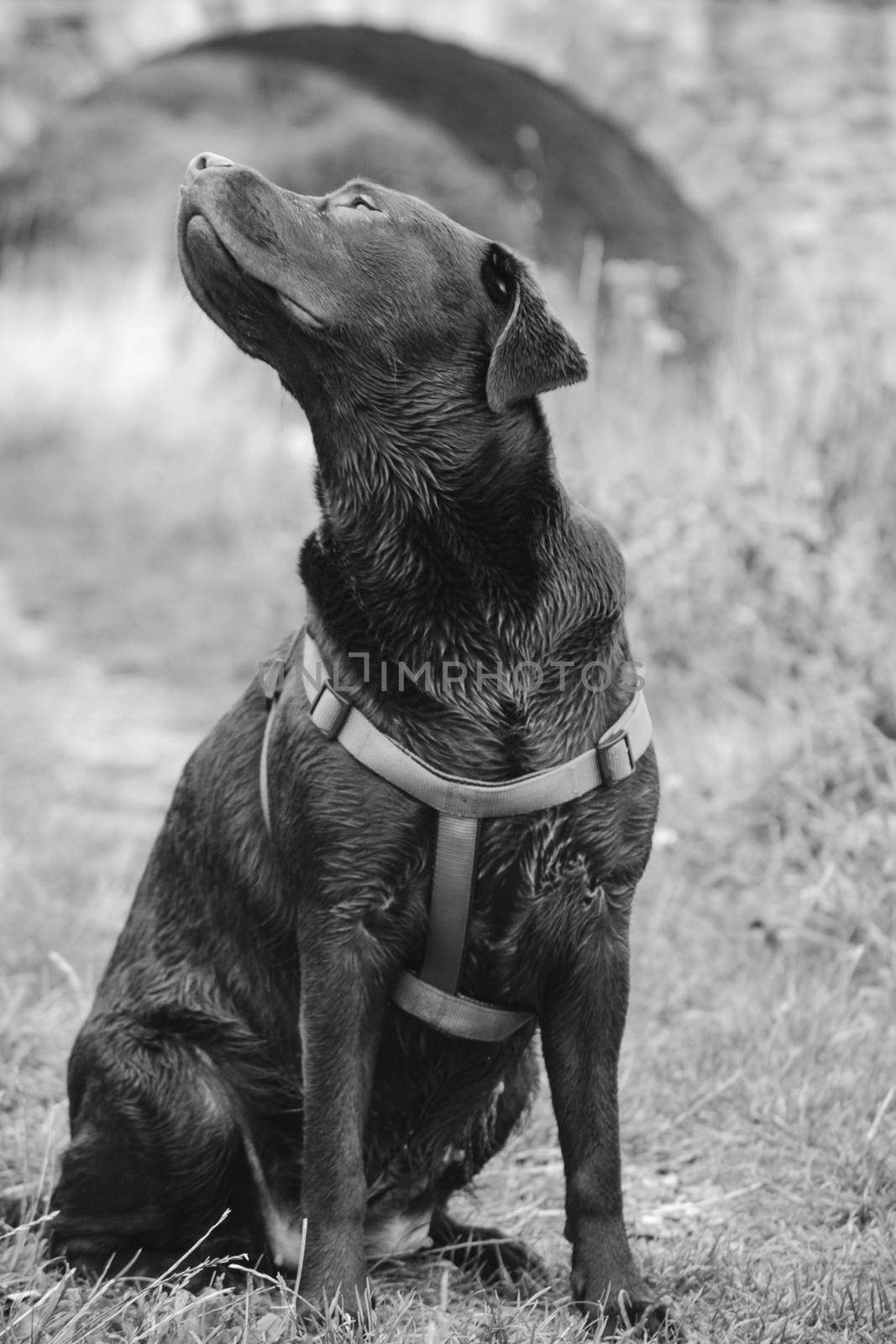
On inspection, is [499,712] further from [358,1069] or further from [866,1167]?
[866,1167]

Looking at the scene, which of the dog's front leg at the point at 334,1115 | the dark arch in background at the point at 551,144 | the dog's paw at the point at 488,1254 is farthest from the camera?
the dark arch in background at the point at 551,144

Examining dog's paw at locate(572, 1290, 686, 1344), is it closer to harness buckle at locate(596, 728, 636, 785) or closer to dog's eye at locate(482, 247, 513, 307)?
harness buckle at locate(596, 728, 636, 785)

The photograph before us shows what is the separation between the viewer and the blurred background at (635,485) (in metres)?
A: 2.83

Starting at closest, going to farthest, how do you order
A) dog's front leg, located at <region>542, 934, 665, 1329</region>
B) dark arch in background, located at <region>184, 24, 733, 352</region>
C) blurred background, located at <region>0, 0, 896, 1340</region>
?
1. dog's front leg, located at <region>542, 934, 665, 1329</region>
2. blurred background, located at <region>0, 0, 896, 1340</region>
3. dark arch in background, located at <region>184, 24, 733, 352</region>

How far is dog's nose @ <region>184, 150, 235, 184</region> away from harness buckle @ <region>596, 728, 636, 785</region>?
1042 millimetres

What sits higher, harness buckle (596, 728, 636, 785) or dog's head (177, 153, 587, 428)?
dog's head (177, 153, 587, 428)

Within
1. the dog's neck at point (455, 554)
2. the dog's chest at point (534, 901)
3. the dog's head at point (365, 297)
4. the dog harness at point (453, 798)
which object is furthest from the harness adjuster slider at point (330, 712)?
the dog's head at point (365, 297)

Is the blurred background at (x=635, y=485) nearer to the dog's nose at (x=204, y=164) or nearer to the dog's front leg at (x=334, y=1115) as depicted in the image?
the dog's front leg at (x=334, y=1115)

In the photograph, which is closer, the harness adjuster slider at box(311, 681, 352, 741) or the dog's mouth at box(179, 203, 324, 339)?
the harness adjuster slider at box(311, 681, 352, 741)

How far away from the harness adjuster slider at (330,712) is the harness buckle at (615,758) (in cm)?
37

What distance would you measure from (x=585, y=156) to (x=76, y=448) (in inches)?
204

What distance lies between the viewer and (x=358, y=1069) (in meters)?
1.99

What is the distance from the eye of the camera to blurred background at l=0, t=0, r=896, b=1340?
2834 millimetres

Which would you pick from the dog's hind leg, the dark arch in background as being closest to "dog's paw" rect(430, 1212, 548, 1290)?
the dog's hind leg
